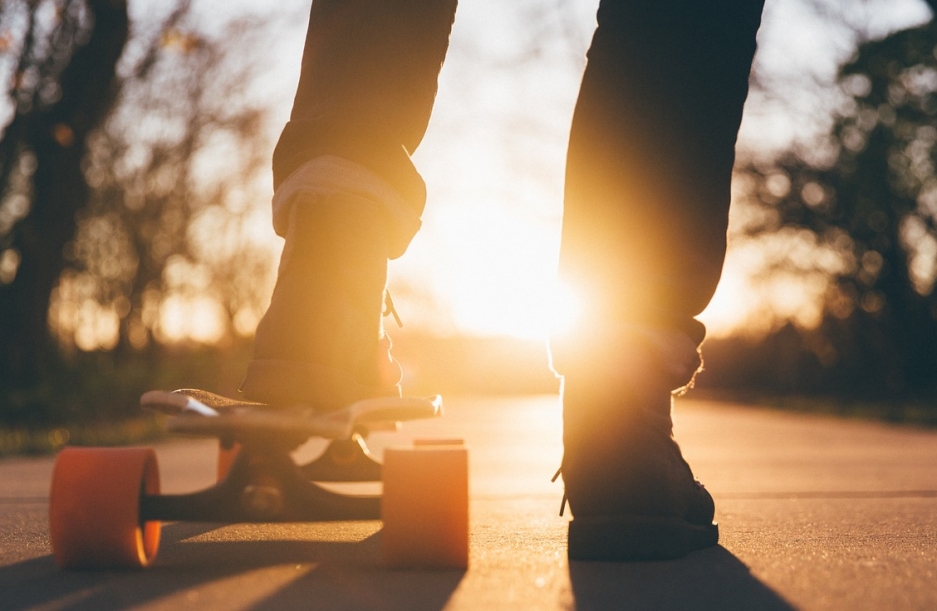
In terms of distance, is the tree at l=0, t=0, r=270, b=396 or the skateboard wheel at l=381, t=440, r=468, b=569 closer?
the skateboard wheel at l=381, t=440, r=468, b=569

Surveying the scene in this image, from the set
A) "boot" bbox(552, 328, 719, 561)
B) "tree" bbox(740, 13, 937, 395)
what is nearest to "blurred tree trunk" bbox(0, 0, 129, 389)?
"boot" bbox(552, 328, 719, 561)

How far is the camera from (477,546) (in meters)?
1.75

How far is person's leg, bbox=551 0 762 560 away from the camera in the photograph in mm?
1661

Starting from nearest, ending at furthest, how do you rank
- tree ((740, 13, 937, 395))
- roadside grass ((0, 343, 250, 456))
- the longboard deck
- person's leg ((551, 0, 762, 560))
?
1. the longboard deck
2. person's leg ((551, 0, 762, 560))
3. roadside grass ((0, 343, 250, 456))
4. tree ((740, 13, 937, 395))

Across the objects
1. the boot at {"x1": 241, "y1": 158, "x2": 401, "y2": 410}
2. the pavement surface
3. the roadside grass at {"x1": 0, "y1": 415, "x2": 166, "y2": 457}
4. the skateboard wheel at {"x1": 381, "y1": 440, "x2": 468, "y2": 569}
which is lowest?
the roadside grass at {"x1": 0, "y1": 415, "x2": 166, "y2": 457}

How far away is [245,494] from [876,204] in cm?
1822

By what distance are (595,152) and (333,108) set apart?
445mm

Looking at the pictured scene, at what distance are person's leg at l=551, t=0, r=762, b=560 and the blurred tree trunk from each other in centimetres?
850

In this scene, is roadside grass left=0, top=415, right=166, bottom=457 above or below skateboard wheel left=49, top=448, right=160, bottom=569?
below

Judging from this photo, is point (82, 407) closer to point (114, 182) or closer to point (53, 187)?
point (53, 187)

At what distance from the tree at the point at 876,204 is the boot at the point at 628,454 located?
16.7m

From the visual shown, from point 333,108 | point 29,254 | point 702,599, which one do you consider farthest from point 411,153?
point 29,254

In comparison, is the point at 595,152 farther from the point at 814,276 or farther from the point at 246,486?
the point at 814,276

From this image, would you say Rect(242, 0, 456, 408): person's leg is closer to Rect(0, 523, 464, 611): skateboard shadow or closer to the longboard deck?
the longboard deck
